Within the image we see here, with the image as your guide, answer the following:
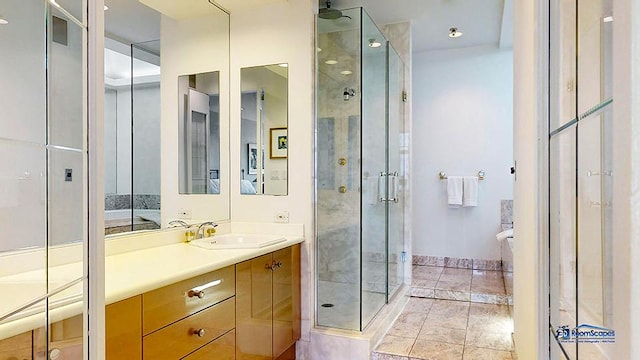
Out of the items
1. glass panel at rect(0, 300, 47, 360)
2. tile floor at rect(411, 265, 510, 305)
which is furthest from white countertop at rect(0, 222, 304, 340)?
tile floor at rect(411, 265, 510, 305)

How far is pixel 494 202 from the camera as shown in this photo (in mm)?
4727

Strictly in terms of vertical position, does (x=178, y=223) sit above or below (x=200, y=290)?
above

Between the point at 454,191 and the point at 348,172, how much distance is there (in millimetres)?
2155

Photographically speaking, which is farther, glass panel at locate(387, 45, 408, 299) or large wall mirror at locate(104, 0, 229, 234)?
glass panel at locate(387, 45, 408, 299)

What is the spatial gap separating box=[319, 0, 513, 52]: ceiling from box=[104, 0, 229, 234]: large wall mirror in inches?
44.8

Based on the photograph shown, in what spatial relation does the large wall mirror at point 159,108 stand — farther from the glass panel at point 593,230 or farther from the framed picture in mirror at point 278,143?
the glass panel at point 593,230

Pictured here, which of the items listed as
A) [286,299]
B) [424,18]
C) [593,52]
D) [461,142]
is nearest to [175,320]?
[286,299]

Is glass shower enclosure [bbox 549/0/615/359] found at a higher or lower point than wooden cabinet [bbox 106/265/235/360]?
higher

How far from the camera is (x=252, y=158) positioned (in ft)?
9.72

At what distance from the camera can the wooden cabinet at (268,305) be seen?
2168 mm

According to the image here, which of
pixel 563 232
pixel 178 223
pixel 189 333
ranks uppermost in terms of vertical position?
pixel 563 232

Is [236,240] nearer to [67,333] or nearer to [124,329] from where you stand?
[124,329]

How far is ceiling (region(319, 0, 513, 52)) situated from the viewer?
3.51 m

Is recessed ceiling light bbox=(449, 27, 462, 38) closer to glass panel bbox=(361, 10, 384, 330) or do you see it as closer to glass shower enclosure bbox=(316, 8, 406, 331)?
Answer: glass panel bbox=(361, 10, 384, 330)
